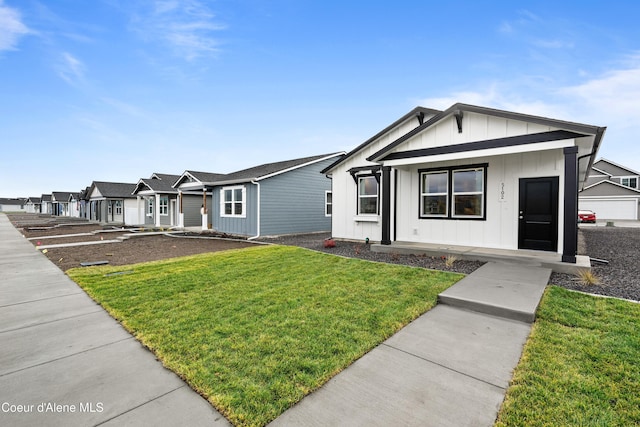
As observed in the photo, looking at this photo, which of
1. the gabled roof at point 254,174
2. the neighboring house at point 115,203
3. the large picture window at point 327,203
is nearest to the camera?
the gabled roof at point 254,174

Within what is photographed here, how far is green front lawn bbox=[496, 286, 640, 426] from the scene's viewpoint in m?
2.04

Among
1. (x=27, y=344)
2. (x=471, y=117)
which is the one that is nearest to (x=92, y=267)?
(x=27, y=344)

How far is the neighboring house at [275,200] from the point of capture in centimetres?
1497

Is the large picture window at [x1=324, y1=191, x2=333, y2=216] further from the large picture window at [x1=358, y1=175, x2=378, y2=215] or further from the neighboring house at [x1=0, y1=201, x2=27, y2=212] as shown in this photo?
the neighboring house at [x1=0, y1=201, x2=27, y2=212]

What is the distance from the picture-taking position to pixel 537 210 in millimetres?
7391

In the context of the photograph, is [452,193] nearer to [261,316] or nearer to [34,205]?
[261,316]

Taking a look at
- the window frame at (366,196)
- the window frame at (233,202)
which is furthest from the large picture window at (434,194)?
the window frame at (233,202)

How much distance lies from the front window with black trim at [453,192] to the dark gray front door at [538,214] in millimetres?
986

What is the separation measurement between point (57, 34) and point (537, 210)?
67.1 feet

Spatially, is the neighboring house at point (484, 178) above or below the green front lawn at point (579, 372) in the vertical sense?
above

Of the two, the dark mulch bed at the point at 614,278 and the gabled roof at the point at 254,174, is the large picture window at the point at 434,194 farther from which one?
the gabled roof at the point at 254,174

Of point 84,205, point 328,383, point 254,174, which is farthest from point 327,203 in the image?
point 84,205

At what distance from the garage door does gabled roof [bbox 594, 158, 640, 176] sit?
20.2 feet

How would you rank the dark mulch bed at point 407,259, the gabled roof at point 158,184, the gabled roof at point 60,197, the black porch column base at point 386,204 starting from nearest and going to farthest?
the dark mulch bed at point 407,259
the black porch column base at point 386,204
the gabled roof at point 158,184
the gabled roof at point 60,197
